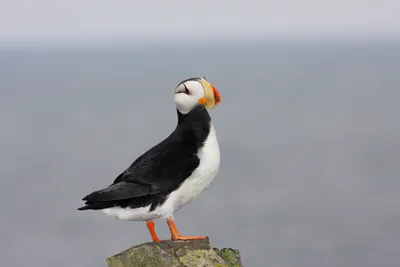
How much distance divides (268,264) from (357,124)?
78929 millimetres

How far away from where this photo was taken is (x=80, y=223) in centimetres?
9956

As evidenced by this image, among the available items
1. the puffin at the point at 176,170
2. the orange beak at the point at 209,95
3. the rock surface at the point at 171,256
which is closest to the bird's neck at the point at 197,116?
the puffin at the point at 176,170

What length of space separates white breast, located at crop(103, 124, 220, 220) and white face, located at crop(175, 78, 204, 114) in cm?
58

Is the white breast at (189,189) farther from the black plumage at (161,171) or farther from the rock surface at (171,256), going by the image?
the rock surface at (171,256)

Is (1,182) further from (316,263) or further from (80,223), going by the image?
(316,263)

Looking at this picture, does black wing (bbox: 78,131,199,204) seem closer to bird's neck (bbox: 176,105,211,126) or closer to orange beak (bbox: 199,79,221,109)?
bird's neck (bbox: 176,105,211,126)

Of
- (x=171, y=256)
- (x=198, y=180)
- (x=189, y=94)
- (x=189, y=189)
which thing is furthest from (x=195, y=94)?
(x=171, y=256)

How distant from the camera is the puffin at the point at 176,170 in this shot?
11145 mm

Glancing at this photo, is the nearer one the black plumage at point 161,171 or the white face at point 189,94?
the black plumage at point 161,171

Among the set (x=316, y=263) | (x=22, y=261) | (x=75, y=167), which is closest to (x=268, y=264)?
(x=316, y=263)

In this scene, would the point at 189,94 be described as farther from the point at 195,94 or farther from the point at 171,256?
the point at 171,256

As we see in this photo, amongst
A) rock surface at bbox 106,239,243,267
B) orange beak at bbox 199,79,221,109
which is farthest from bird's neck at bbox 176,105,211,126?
rock surface at bbox 106,239,243,267

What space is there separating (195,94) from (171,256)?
2.66 metres

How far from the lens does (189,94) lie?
37.5ft
